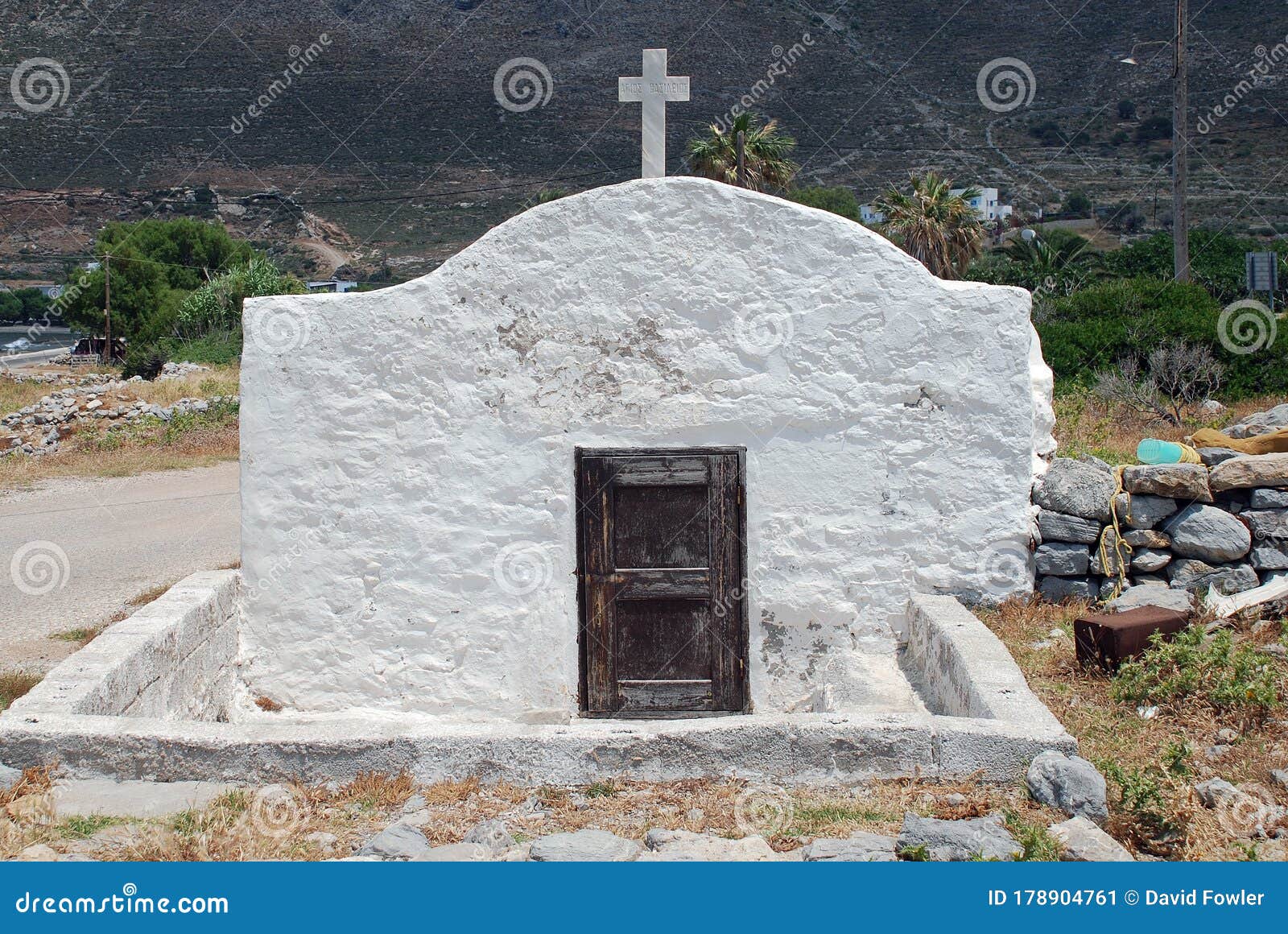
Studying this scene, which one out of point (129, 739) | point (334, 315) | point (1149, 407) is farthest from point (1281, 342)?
point (129, 739)

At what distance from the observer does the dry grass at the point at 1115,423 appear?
42.1 ft

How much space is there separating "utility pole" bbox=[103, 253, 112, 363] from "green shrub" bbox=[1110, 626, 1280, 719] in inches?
1204

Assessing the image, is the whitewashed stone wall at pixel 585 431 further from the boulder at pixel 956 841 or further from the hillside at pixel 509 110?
the hillside at pixel 509 110

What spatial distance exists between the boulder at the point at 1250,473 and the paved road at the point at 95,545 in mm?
7517

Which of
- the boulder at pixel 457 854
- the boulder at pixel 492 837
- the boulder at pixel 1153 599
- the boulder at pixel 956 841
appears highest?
the boulder at pixel 1153 599

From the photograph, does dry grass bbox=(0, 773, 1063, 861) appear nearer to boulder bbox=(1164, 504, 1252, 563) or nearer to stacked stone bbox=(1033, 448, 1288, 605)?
stacked stone bbox=(1033, 448, 1288, 605)

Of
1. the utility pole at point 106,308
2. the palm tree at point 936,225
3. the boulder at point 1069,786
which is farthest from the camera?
the utility pole at point 106,308

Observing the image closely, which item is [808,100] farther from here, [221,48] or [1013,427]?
[1013,427]

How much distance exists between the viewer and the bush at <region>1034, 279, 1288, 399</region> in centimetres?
1806

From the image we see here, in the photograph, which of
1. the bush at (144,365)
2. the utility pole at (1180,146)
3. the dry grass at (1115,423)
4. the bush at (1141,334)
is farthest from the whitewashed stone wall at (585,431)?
the bush at (144,365)

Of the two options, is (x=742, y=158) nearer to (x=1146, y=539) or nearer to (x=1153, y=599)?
(x=1146, y=539)

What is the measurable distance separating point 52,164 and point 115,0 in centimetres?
1885

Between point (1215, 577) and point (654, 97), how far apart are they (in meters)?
4.33

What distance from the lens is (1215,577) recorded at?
6.57 m
